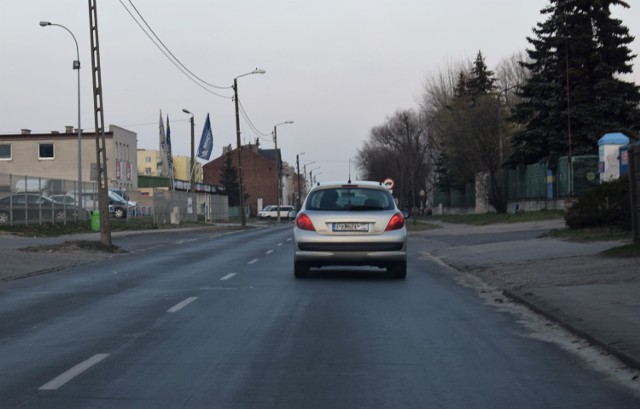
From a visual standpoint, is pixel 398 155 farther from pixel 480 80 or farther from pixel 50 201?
pixel 50 201

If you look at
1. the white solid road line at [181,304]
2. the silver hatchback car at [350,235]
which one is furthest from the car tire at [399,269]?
the white solid road line at [181,304]

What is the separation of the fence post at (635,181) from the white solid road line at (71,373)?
1202cm

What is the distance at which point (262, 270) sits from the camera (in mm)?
18828

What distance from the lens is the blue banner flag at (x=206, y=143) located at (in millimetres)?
64625

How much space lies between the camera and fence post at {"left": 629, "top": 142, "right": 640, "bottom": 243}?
682 inches

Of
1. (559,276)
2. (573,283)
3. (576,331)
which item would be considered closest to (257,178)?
(559,276)

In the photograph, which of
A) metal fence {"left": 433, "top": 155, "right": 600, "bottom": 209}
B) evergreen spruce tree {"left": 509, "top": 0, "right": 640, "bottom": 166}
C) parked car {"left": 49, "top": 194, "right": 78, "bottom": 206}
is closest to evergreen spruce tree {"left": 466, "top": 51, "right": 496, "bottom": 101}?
metal fence {"left": 433, "top": 155, "right": 600, "bottom": 209}

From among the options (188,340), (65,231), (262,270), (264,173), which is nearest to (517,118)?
(65,231)

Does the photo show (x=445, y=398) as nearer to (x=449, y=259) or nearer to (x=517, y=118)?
(x=449, y=259)

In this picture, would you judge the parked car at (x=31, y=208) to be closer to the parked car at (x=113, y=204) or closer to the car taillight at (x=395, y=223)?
the parked car at (x=113, y=204)

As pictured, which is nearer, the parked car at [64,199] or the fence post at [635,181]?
the fence post at [635,181]

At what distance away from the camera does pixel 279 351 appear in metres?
8.42

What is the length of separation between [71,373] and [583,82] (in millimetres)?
43792

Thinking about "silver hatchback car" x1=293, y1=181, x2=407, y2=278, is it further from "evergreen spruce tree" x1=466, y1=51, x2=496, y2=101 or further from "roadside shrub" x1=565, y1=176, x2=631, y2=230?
"evergreen spruce tree" x1=466, y1=51, x2=496, y2=101
